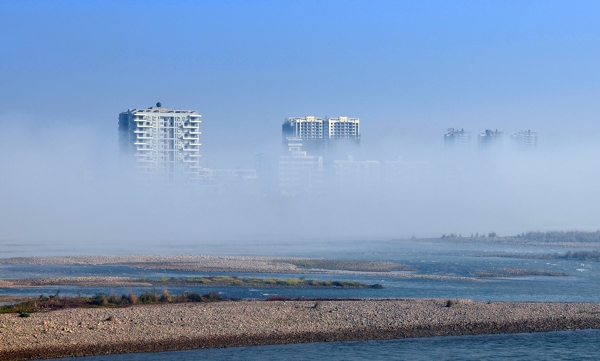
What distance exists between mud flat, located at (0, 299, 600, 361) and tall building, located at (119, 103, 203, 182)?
4163 inches

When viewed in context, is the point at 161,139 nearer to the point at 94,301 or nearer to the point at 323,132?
the point at 323,132

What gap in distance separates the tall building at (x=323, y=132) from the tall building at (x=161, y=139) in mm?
46257

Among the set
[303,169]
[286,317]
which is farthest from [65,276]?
[303,169]

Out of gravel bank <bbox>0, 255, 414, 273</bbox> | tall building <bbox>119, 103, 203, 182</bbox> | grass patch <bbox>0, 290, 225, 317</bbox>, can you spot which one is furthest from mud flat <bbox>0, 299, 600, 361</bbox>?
tall building <bbox>119, 103, 203, 182</bbox>

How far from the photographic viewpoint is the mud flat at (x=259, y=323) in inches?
1030

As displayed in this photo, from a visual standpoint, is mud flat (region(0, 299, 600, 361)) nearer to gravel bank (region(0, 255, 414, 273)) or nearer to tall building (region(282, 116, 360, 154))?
gravel bank (region(0, 255, 414, 273))

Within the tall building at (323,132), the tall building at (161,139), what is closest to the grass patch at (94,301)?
the tall building at (161,139)

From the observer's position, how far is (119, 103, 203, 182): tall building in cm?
13662

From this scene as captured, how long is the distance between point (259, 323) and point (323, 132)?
161803mm

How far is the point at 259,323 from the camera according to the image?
30.2m

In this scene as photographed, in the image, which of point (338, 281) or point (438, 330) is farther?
point (338, 281)

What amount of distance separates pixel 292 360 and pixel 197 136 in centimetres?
11968

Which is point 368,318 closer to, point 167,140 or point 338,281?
point 338,281

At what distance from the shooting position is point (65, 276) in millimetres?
49906
